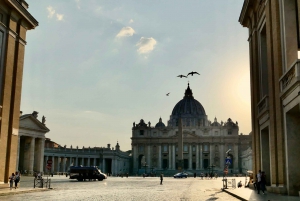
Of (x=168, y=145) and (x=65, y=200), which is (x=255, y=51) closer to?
(x=65, y=200)

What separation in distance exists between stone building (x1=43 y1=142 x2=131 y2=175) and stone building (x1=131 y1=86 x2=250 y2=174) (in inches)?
355

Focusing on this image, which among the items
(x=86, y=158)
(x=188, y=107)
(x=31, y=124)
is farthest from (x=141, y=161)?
(x=31, y=124)

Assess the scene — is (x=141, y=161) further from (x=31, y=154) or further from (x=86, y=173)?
(x=86, y=173)

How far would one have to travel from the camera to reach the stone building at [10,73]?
87.4 ft

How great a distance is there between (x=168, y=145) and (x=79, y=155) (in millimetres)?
48631

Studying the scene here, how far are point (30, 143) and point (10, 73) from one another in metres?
53.9

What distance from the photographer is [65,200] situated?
1925cm

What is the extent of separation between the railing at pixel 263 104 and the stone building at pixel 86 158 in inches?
3230

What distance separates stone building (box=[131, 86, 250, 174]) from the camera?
15362 cm

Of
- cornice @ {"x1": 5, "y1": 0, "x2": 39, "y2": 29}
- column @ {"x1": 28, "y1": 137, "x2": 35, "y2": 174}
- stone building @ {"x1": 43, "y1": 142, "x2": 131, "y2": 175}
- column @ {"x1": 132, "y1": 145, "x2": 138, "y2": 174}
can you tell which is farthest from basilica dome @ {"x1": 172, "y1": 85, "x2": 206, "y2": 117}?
cornice @ {"x1": 5, "y1": 0, "x2": 39, "y2": 29}

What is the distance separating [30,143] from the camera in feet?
258

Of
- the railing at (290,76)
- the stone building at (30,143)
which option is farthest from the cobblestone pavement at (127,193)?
the stone building at (30,143)

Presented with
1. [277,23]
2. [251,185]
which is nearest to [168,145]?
[251,185]

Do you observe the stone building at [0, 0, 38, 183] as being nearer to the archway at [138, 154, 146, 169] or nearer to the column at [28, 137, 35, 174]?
the column at [28, 137, 35, 174]
